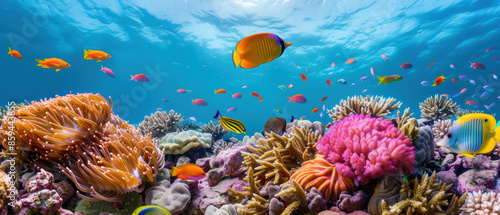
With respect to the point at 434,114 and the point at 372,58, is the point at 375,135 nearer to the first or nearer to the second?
the point at 434,114

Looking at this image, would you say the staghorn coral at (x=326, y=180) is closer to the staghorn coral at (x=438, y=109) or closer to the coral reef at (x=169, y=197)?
the coral reef at (x=169, y=197)

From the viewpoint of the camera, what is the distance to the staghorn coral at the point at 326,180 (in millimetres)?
2078

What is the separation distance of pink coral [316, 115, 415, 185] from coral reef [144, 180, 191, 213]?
1.79 m

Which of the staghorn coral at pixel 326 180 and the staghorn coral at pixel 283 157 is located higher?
the staghorn coral at pixel 283 157

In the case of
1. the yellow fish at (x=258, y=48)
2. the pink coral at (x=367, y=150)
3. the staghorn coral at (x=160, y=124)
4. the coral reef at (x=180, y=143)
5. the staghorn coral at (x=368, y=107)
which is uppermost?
the staghorn coral at (x=160, y=124)

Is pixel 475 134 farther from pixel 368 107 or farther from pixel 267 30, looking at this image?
pixel 267 30

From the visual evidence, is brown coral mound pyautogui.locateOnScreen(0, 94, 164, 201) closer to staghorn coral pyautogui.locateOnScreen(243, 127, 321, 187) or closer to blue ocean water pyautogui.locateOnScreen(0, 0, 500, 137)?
staghorn coral pyautogui.locateOnScreen(243, 127, 321, 187)

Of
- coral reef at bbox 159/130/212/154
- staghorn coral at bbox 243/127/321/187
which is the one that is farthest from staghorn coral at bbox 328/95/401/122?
coral reef at bbox 159/130/212/154

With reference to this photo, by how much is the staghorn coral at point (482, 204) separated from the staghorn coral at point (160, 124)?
6.93 m

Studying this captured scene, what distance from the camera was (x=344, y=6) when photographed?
749 inches

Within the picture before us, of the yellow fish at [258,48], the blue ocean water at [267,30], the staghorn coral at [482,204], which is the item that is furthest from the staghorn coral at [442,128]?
the blue ocean water at [267,30]

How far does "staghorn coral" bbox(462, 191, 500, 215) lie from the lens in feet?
5.73

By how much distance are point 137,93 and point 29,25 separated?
5586cm

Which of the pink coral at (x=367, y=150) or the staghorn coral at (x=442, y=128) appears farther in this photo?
the staghorn coral at (x=442, y=128)
